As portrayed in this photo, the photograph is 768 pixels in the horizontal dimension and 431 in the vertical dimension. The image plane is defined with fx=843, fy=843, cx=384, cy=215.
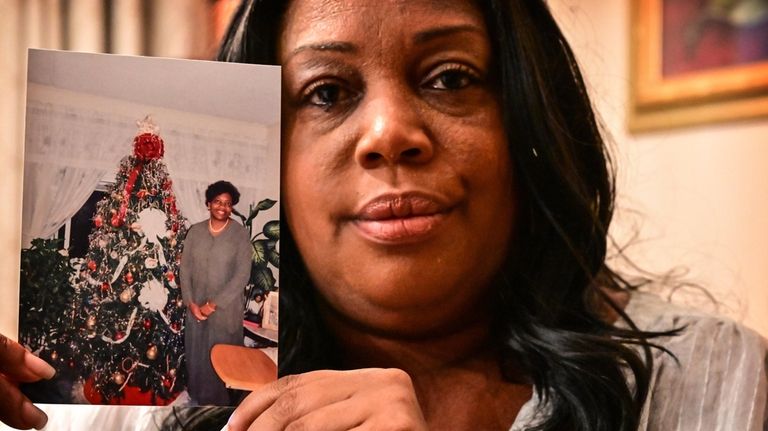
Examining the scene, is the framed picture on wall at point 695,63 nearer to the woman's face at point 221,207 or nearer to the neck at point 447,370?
the neck at point 447,370

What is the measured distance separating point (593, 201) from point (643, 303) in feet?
0.48

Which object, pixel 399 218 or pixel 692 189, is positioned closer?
pixel 399 218

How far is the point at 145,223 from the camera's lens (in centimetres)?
76

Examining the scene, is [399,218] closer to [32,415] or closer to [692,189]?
[32,415]

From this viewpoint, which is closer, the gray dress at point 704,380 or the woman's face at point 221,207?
the woman's face at point 221,207

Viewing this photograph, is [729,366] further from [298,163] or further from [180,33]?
[180,33]

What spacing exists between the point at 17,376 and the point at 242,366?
0.19 metres

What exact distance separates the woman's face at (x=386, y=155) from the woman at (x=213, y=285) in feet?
0.33

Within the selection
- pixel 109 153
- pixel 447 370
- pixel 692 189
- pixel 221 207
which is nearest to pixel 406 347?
pixel 447 370

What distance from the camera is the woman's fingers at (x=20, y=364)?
0.72 meters

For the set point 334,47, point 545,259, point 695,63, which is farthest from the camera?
point 695,63

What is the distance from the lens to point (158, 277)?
759 mm

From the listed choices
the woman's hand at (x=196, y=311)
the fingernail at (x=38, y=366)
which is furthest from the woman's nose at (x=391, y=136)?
the fingernail at (x=38, y=366)

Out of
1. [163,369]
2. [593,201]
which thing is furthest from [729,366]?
[163,369]
